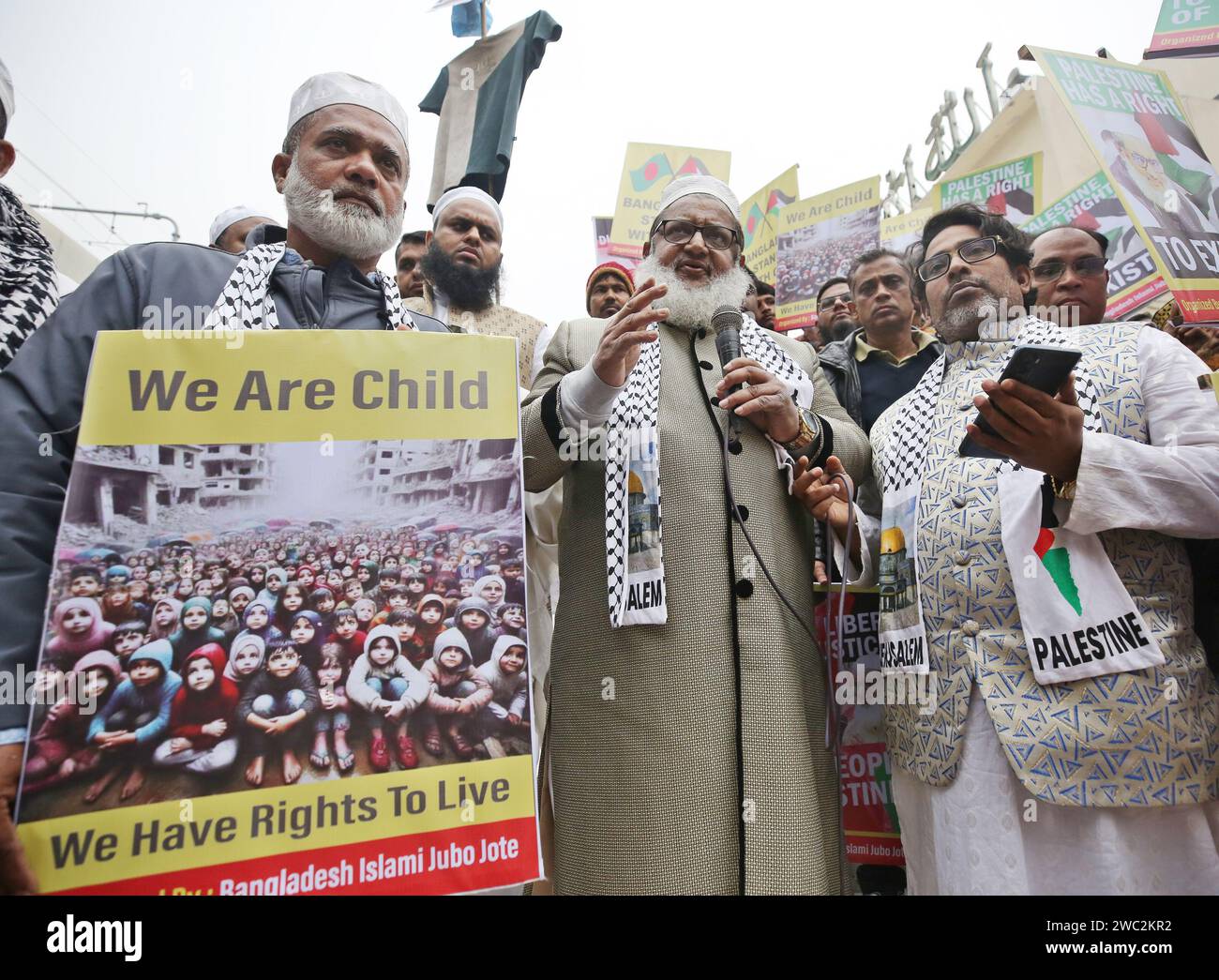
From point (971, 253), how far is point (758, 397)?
1.00 metres

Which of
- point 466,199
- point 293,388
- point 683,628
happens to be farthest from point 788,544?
point 466,199

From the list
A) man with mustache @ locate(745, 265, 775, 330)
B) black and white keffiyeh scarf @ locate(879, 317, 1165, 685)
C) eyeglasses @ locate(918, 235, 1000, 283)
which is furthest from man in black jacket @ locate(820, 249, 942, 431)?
black and white keffiyeh scarf @ locate(879, 317, 1165, 685)

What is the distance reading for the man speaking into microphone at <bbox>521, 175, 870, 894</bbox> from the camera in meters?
1.79

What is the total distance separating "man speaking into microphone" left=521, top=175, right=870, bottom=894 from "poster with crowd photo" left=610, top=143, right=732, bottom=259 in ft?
14.4

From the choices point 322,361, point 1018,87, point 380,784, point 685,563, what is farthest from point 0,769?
point 1018,87

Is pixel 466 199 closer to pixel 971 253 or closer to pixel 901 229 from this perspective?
pixel 971 253

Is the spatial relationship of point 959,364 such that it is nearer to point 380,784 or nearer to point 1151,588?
point 1151,588

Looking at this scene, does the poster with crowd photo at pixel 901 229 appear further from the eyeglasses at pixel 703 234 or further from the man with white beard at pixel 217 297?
the man with white beard at pixel 217 297

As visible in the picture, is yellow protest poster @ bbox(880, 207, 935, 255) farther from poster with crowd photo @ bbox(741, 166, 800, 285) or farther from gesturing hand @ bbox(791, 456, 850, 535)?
gesturing hand @ bbox(791, 456, 850, 535)

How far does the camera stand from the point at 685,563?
200cm

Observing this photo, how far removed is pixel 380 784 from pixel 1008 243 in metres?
2.48

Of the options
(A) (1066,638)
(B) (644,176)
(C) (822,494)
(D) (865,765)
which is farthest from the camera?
(B) (644,176)

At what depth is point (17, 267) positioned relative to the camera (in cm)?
175

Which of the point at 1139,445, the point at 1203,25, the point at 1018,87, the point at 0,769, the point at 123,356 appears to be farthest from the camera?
the point at 1018,87
